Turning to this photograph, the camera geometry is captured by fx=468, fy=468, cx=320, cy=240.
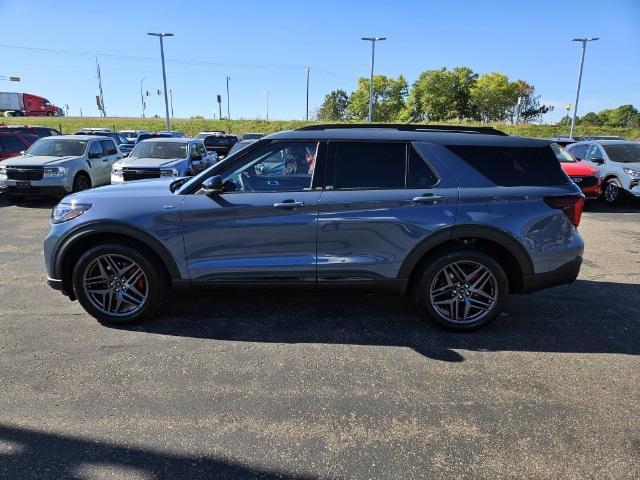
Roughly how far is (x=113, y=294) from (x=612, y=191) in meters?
12.5

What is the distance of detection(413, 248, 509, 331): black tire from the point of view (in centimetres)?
409

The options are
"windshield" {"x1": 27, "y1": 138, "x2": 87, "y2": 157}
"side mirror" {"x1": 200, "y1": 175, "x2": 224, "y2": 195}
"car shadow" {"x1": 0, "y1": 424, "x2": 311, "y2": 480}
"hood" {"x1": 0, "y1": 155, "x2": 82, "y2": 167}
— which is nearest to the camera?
"car shadow" {"x1": 0, "y1": 424, "x2": 311, "y2": 480}

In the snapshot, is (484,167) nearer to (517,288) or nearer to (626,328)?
(517,288)

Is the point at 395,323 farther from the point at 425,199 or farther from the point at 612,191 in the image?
the point at 612,191

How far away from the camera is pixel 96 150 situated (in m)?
13.2

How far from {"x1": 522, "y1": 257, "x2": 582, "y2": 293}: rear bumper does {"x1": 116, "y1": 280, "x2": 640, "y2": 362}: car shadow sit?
0.45 m

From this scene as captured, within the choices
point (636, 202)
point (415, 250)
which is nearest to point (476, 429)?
point (415, 250)

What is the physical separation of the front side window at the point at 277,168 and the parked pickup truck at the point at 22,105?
72618 millimetres

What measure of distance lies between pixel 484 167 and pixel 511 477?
2.53 metres

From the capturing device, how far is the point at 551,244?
13.4 feet

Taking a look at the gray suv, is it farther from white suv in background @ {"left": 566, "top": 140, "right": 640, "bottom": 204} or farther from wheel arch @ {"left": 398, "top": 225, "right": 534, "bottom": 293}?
white suv in background @ {"left": 566, "top": 140, "right": 640, "bottom": 204}

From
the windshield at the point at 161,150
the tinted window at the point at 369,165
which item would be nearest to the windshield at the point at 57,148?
the windshield at the point at 161,150

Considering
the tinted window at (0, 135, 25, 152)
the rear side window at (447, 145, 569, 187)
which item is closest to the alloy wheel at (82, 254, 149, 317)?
the rear side window at (447, 145, 569, 187)

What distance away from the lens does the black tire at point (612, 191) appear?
11.9 m
